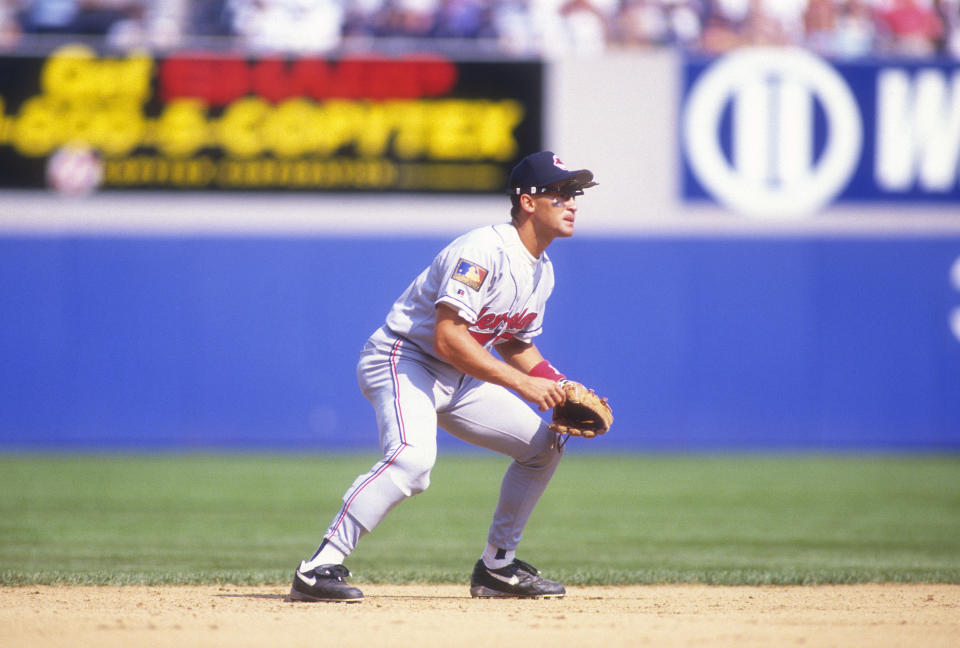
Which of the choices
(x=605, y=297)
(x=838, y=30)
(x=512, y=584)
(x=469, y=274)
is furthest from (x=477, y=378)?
(x=838, y=30)

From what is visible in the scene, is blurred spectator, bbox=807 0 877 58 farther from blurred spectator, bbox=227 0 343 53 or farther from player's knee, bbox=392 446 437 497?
player's knee, bbox=392 446 437 497

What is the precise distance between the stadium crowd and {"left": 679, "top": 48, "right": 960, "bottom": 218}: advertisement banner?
329 millimetres

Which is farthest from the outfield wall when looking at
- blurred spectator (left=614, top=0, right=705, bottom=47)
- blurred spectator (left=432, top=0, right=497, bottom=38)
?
blurred spectator (left=432, top=0, right=497, bottom=38)

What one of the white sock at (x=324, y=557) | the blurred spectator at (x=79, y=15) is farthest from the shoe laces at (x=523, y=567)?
the blurred spectator at (x=79, y=15)

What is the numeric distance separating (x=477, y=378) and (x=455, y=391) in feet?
0.89

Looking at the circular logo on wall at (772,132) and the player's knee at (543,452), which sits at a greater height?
the circular logo on wall at (772,132)

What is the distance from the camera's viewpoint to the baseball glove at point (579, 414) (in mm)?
5051

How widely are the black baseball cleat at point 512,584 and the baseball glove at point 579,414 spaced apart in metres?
0.67

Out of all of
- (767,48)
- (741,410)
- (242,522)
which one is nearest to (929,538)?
(242,522)

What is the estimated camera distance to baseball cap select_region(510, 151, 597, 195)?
5047mm

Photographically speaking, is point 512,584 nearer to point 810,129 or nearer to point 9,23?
point 810,129

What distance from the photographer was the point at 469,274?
484 cm

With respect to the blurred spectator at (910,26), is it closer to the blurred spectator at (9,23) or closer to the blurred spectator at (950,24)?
the blurred spectator at (950,24)

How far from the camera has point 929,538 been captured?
7.77 meters
